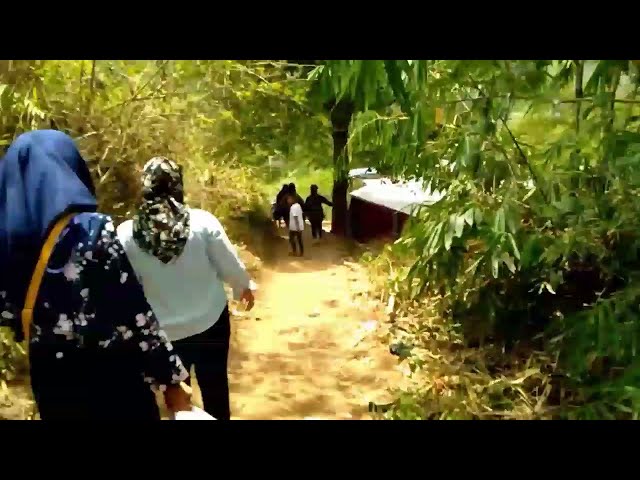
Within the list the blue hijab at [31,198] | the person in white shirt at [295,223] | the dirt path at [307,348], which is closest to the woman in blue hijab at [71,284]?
the blue hijab at [31,198]

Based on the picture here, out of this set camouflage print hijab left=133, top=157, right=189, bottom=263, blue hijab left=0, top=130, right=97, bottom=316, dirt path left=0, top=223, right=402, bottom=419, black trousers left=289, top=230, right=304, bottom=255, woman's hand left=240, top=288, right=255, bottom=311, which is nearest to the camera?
blue hijab left=0, top=130, right=97, bottom=316

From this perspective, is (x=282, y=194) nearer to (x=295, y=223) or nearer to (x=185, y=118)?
(x=295, y=223)

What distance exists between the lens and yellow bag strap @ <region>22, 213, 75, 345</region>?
793 mm

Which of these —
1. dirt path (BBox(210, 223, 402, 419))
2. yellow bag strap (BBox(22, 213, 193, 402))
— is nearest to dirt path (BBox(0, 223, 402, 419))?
dirt path (BBox(210, 223, 402, 419))

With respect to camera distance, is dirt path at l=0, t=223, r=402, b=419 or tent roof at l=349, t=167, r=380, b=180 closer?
dirt path at l=0, t=223, r=402, b=419

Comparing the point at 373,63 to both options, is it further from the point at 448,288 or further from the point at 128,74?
the point at 448,288

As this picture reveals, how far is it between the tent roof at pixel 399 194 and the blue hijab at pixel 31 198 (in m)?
0.87

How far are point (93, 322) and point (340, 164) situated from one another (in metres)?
0.81

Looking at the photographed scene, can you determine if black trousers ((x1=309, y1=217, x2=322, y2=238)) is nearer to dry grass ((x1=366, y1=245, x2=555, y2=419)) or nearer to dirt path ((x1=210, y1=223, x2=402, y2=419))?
dirt path ((x1=210, y1=223, x2=402, y2=419))

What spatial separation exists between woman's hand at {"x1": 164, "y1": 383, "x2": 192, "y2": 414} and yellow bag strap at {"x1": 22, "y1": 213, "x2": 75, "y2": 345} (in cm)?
22

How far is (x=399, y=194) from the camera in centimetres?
173

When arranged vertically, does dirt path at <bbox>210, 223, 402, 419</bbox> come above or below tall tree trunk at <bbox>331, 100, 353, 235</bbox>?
below
